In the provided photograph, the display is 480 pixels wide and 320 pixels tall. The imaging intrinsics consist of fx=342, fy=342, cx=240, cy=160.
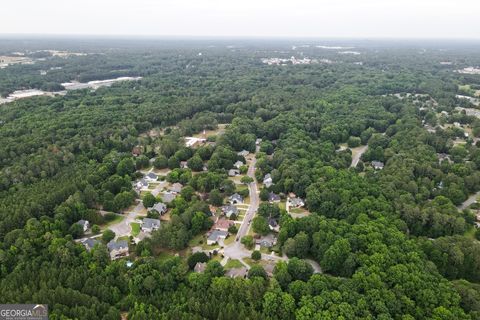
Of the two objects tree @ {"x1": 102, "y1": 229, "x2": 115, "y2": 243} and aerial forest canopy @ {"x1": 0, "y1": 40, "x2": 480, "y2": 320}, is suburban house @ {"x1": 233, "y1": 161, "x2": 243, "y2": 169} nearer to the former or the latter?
aerial forest canopy @ {"x1": 0, "y1": 40, "x2": 480, "y2": 320}

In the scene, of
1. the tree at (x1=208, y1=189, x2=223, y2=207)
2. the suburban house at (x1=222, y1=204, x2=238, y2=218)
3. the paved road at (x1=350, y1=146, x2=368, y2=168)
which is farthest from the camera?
the paved road at (x1=350, y1=146, x2=368, y2=168)

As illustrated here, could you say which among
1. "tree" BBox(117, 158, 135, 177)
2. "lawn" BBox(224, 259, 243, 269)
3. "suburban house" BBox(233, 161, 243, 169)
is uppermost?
"tree" BBox(117, 158, 135, 177)

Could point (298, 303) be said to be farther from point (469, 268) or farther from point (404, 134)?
point (404, 134)

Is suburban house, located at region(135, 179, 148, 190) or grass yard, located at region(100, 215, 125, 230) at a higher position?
suburban house, located at region(135, 179, 148, 190)

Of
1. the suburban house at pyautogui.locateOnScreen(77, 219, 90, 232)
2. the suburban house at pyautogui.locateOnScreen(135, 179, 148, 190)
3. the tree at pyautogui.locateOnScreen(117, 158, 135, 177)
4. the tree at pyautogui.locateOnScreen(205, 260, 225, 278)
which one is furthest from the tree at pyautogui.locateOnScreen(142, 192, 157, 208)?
the tree at pyautogui.locateOnScreen(205, 260, 225, 278)

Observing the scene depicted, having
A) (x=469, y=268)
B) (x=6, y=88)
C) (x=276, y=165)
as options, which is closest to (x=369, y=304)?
(x=469, y=268)

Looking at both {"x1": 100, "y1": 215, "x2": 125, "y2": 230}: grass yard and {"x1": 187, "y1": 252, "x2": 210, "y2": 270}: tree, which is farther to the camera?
{"x1": 100, "y1": 215, "x2": 125, "y2": 230}: grass yard

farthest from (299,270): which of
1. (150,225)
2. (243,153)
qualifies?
(243,153)

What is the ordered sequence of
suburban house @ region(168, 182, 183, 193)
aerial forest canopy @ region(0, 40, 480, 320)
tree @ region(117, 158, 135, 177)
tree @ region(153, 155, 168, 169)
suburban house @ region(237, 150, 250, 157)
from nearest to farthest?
aerial forest canopy @ region(0, 40, 480, 320)
suburban house @ region(168, 182, 183, 193)
tree @ region(117, 158, 135, 177)
tree @ region(153, 155, 168, 169)
suburban house @ region(237, 150, 250, 157)
